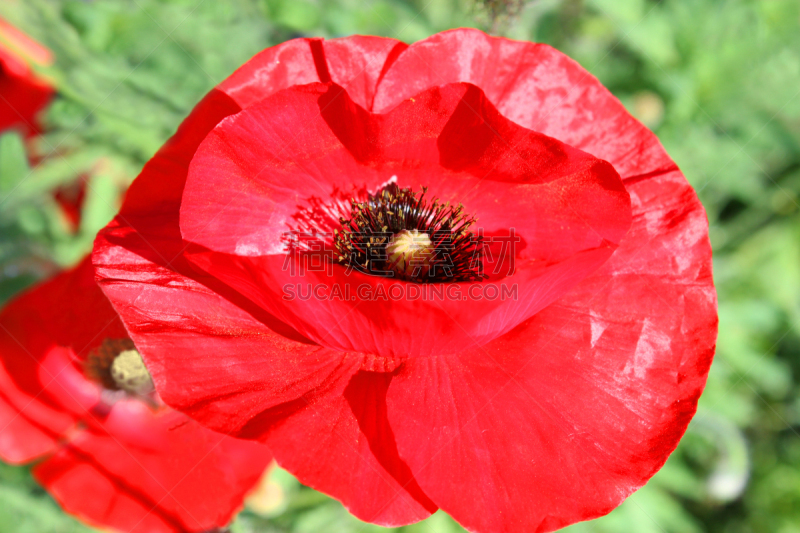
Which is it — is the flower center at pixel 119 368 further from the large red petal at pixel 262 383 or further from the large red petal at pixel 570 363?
the large red petal at pixel 570 363

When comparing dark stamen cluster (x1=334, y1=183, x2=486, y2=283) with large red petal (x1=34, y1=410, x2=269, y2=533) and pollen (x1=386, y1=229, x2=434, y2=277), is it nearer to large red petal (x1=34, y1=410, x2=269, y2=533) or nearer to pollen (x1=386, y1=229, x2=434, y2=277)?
pollen (x1=386, y1=229, x2=434, y2=277)

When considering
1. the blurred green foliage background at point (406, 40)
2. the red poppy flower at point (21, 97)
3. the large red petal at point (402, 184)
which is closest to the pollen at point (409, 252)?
the large red petal at point (402, 184)

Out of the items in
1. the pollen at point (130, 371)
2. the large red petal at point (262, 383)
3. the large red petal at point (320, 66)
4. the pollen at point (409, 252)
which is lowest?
the pollen at point (130, 371)

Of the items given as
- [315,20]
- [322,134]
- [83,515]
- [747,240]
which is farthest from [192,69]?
[747,240]

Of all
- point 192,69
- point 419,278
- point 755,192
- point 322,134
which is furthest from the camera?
point 755,192

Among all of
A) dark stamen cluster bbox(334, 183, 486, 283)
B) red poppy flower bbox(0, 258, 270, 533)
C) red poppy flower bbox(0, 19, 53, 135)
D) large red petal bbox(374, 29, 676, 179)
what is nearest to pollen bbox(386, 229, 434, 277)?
dark stamen cluster bbox(334, 183, 486, 283)

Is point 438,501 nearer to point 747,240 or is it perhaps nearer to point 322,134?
point 322,134

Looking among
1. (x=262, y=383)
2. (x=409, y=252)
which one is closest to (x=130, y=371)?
(x=262, y=383)

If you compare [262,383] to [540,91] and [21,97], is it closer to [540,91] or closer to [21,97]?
[540,91]
